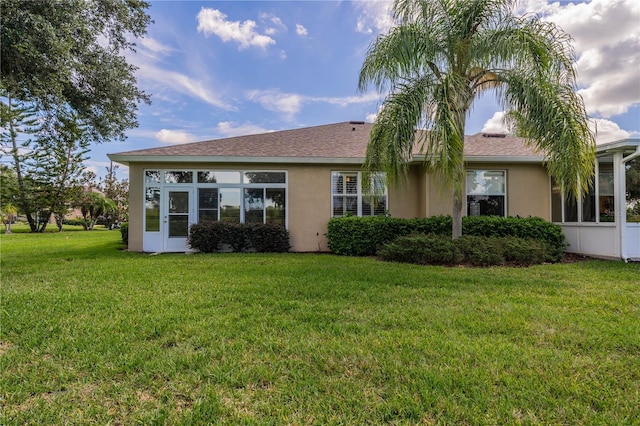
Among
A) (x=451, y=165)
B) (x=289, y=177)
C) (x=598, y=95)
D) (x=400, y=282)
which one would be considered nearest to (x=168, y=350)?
(x=400, y=282)

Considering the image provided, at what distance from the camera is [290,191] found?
10.3m

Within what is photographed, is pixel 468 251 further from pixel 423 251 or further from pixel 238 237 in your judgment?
pixel 238 237

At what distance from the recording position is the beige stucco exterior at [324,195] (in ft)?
32.7

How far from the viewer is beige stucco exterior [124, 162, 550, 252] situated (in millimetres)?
9969

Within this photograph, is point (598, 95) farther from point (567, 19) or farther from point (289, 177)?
point (289, 177)

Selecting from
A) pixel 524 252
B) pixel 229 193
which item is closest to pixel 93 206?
pixel 229 193

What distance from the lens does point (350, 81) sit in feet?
28.4

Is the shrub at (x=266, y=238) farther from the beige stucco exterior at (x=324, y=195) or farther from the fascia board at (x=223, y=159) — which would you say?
the fascia board at (x=223, y=159)

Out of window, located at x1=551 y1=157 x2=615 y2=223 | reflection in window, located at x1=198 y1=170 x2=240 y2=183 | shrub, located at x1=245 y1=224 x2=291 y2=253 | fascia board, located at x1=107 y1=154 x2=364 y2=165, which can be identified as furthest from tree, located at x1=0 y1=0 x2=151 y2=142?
window, located at x1=551 y1=157 x2=615 y2=223

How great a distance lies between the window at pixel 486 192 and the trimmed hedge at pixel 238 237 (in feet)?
20.7

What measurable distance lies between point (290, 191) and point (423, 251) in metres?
4.77

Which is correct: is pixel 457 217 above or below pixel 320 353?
above

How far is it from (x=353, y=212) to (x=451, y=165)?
432 cm

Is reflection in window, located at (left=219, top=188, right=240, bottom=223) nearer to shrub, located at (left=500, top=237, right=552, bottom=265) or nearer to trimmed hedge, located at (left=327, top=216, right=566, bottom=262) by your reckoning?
trimmed hedge, located at (left=327, top=216, right=566, bottom=262)
